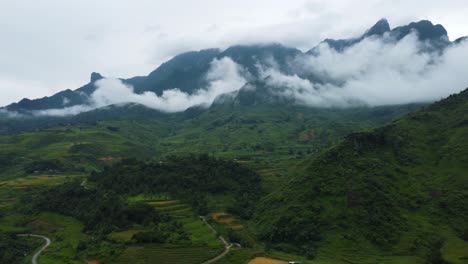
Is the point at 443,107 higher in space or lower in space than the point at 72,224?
higher

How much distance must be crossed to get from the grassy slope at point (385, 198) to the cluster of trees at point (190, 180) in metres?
14.0

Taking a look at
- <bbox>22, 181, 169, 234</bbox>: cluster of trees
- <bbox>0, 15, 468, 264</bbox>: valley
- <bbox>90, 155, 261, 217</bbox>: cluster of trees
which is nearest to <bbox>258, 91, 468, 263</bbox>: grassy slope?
<bbox>0, 15, 468, 264</bbox>: valley

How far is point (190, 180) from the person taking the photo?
136 m

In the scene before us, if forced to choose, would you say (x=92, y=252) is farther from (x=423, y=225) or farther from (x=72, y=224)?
(x=423, y=225)

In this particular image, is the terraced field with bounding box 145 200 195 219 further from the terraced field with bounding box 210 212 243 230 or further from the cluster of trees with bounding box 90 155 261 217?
the terraced field with bounding box 210 212 243 230

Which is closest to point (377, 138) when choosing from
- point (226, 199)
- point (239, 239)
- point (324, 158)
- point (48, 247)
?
point (324, 158)

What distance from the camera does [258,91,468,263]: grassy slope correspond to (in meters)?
99.0

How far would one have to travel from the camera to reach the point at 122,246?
9200 cm

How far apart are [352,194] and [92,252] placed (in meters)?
62.1

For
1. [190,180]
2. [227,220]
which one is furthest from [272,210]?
[190,180]

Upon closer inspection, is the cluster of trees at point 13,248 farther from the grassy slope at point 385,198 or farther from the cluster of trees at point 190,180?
the grassy slope at point 385,198

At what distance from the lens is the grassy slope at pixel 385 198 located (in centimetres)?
9900

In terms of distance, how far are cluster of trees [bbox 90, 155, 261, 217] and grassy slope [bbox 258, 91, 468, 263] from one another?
1403 centimetres

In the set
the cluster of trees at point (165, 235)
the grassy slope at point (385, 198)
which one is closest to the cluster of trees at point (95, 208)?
the cluster of trees at point (165, 235)
